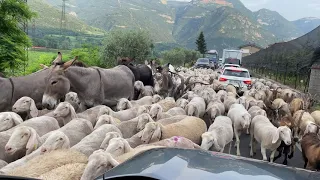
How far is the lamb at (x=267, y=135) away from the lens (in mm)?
7645

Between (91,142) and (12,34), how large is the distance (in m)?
11.5

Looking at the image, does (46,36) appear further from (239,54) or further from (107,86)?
(107,86)

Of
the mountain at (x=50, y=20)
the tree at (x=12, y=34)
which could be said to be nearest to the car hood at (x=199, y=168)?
the tree at (x=12, y=34)

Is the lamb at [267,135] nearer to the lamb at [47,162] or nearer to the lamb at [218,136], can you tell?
the lamb at [218,136]

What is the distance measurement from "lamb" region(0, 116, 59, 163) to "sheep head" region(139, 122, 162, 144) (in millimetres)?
1869

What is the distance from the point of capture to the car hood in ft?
7.02

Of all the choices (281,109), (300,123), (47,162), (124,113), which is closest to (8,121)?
(47,162)

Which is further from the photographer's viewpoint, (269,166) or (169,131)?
(169,131)

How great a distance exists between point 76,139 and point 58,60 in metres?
3.46

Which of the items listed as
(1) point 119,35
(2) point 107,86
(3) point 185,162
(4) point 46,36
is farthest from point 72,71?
(4) point 46,36

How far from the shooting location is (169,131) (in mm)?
7062

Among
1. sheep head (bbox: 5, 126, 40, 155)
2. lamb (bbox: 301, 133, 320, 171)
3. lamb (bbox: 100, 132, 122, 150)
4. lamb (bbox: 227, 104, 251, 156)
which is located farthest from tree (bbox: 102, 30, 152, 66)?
sheep head (bbox: 5, 126, 40, 155)

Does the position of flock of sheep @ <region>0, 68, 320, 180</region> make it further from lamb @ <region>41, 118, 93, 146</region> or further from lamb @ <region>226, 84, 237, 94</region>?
lamb @ <region>226, 84, 237, 94</region>

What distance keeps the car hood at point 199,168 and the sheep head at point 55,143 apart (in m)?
3.05
